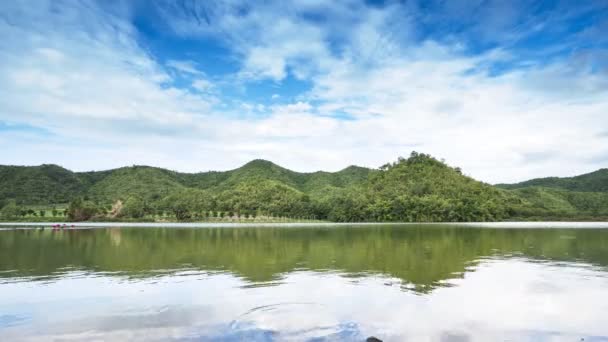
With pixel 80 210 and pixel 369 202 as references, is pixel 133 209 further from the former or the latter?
pixel 369 202

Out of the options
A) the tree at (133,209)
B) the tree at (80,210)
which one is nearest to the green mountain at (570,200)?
the tree at (133,209)

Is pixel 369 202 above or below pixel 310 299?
above

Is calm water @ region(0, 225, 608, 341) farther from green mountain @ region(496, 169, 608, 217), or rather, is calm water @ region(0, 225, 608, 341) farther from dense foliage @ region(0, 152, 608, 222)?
green mountain @ region(496, 169, 608, 217)

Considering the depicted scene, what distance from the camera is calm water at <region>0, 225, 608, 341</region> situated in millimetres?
10852

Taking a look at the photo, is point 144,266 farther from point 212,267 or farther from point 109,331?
point 109,331

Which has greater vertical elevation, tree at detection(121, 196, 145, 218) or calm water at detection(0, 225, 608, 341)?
tree at detection(121, 196, 145, 218)

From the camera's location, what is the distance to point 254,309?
43.0 feet

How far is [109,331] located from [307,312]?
5.35 meters

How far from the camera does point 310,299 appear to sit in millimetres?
14617

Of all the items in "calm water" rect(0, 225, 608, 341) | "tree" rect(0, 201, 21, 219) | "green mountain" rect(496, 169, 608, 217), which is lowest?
"calm water" rect(0, 225, 608, 341)

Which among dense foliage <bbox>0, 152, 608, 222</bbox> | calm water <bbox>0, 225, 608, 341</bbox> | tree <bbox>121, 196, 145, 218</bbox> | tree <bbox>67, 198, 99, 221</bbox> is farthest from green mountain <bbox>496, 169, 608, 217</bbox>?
tree <bbox>67, 198, 99, 221</bbox>

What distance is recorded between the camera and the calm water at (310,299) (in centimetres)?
1085

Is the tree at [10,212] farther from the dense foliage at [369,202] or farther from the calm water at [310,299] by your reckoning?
the calm water at [310,299]

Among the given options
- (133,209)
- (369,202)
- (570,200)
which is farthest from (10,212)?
(570,200)
